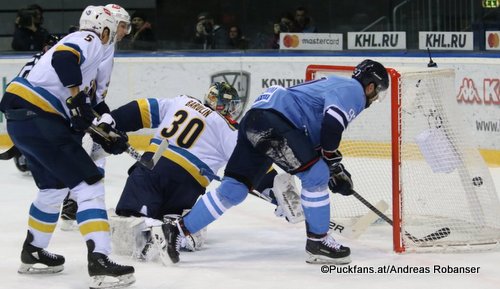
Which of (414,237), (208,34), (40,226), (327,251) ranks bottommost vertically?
(414,237)

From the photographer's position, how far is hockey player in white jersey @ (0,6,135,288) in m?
4.14

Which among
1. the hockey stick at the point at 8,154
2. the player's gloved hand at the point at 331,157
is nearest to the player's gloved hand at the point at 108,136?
the player's gloved hand at the point at 331,157

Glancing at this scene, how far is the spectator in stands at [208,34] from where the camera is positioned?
9734 millimetres

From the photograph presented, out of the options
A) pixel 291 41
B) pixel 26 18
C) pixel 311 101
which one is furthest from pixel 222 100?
pixel 26 18

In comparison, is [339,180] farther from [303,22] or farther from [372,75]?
[303,22]

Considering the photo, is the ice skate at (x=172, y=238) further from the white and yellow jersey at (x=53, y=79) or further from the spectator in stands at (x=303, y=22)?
the spectator in stands at (x=303, y=22)

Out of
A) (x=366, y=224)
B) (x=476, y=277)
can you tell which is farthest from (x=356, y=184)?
(x=476, y=277)

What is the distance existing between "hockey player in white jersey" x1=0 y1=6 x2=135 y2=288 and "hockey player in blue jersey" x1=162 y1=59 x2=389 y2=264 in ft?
1.60

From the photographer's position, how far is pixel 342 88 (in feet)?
14.8

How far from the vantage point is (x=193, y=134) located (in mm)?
4988

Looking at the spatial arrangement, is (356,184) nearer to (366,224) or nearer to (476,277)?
(366,224)

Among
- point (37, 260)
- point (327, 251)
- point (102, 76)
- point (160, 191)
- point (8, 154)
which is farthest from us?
point (8, 154)

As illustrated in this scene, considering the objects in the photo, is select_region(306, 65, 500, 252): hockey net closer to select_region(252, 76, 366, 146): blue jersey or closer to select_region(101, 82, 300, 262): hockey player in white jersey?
select_region(252, 76, 366, 146): blue jersey

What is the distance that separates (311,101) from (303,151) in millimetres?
233
